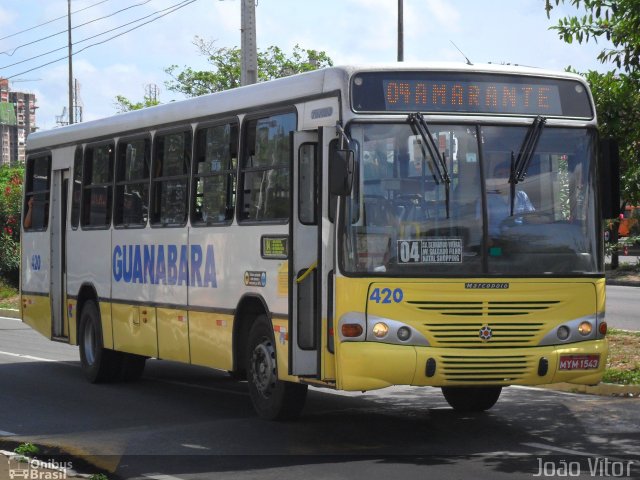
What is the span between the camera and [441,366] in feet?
34.2

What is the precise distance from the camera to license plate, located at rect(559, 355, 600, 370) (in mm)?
10781

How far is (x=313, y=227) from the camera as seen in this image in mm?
11273

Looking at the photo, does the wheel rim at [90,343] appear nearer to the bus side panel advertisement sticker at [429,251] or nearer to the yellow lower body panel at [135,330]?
the yellow lower body panel at [135,330]

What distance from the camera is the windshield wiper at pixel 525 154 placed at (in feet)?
35.4

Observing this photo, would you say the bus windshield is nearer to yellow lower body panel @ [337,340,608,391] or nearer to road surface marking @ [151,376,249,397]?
yellow lower body panel @ [337,340,608,391]

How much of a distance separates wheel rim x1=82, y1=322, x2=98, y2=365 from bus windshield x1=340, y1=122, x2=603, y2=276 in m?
6.81

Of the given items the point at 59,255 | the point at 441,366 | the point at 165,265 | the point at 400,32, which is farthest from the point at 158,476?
the point at 400,32

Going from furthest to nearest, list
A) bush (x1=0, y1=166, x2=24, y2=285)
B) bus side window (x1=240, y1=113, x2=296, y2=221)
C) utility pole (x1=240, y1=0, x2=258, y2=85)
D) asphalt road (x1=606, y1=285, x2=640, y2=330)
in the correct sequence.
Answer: bush (x1=0, y1=166, x2=24, y2=285) < asphalt road (x1=606, y1=285, x2=640, y2=330) < utility pole (x1=240, y1=0, x2=258, y2=85) < bus side window (x1=240, y1=113, x2=296, y2=221)

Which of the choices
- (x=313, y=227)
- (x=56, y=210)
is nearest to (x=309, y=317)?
(x=313, y=227)

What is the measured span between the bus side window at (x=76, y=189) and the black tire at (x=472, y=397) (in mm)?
6520

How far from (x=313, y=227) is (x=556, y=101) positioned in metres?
2.42

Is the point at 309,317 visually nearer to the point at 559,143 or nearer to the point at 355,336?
the point at 355,336

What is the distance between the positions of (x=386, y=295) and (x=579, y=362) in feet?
5.88

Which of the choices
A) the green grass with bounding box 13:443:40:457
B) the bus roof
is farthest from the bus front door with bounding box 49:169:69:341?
the green grass with bounding box 13:443:40:457
